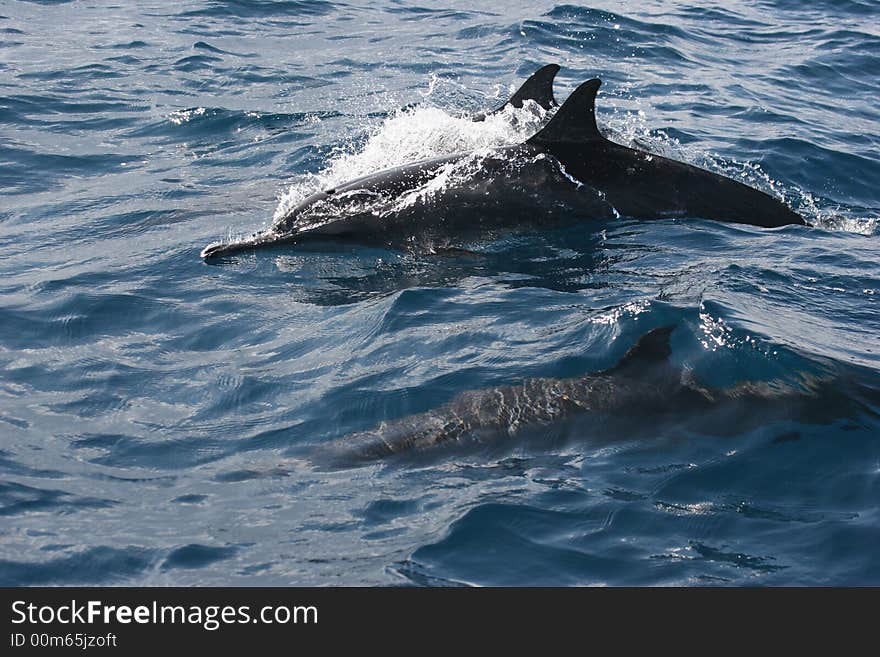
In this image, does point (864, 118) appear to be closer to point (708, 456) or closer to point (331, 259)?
point (331, 259)

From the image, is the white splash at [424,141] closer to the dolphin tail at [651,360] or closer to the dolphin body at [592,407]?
the dolphin tail at [651,360]

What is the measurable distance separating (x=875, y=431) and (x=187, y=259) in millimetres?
6672

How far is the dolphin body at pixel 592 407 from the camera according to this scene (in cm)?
725

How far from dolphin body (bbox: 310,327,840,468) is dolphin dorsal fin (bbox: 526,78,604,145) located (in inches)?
130

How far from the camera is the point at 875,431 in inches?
289

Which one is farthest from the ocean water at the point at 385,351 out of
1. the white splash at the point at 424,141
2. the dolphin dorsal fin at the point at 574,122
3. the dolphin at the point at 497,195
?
the dolphin dorsal fin at the point at 574,122

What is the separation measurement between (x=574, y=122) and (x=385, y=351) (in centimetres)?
350

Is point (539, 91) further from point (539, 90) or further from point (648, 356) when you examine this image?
point (648, 356)

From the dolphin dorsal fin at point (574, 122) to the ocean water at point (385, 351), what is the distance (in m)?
1.00

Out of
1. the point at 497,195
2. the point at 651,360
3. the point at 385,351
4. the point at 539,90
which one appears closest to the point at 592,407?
the point at 651,360

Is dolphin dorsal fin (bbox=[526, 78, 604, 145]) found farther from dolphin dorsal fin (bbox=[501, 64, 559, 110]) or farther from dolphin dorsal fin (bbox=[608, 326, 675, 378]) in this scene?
dolphin dorsal fin (bbox=[608, 326, 675, 378])

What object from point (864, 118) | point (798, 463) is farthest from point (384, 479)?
point (864, 118)

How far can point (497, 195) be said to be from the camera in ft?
35.2
